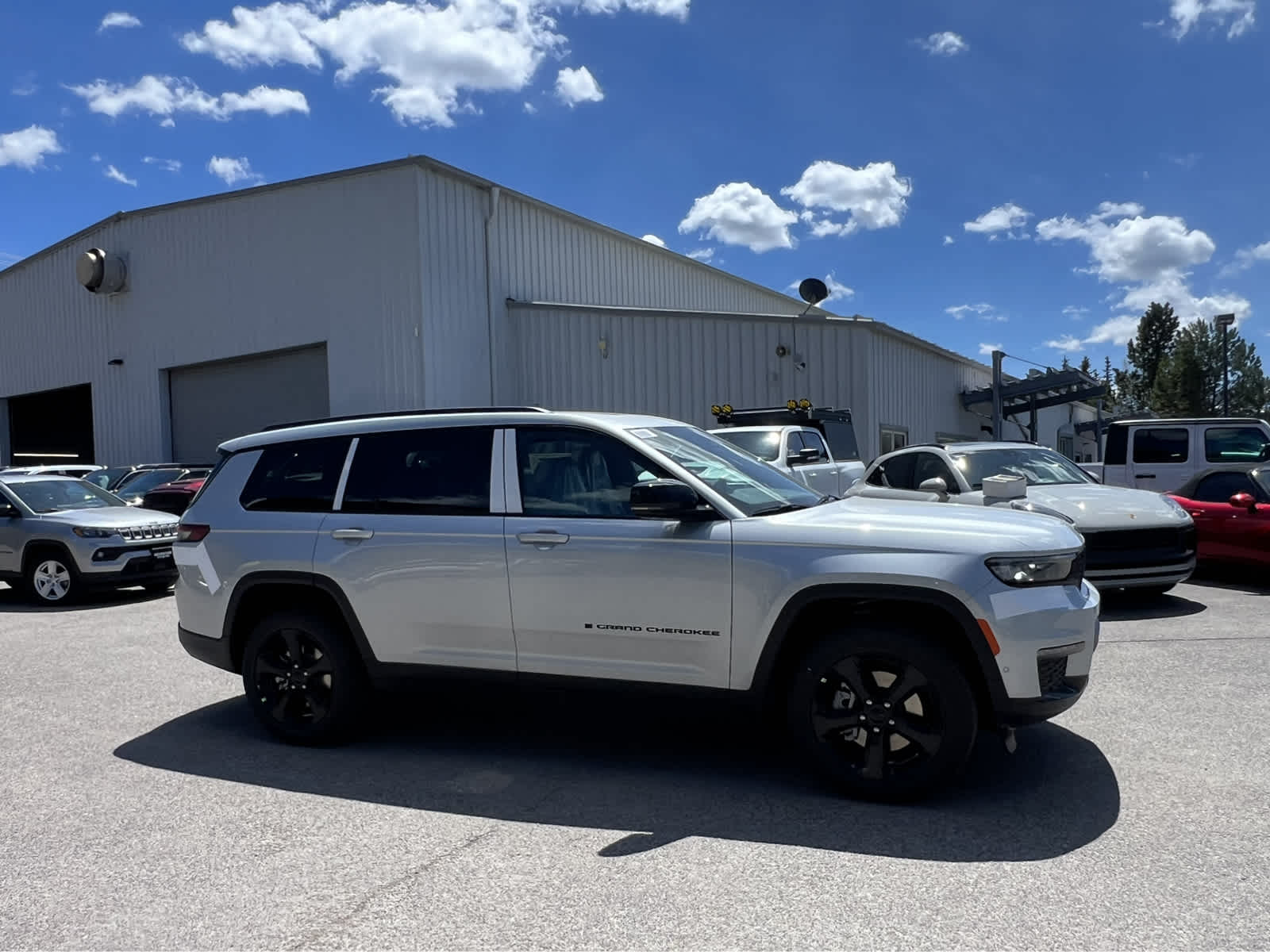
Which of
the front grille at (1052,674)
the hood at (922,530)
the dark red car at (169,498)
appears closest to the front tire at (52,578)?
the dark red car at (169,498)

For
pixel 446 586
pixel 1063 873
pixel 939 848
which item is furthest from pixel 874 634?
pixel 446 586

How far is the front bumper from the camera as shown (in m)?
3.99

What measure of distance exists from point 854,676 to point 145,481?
1477cm

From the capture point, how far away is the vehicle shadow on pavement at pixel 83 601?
1090cm

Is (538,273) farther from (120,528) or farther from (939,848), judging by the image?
(939,848)

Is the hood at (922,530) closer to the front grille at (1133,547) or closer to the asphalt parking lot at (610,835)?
the asphalt parking lot at (610,835)

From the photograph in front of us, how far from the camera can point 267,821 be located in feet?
13.7

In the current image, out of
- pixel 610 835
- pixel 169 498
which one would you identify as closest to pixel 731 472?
pixel 610 835

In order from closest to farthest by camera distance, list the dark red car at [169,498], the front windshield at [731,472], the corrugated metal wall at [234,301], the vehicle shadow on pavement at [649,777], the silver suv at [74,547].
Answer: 1. the vehicle shadow on pavement at [649,777]
2. the front windshield at [731,472]
3. the silver suv at [74,547]
4. the dark red car at [169,498]
5. the corrugated metal wall at [234,301]

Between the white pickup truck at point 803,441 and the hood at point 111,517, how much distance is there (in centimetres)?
684

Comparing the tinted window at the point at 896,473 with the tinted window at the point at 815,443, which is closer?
the tinted window at the point at 896,473

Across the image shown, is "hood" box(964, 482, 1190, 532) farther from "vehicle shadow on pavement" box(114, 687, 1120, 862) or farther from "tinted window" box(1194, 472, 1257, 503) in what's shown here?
"vehicle shadow on pavement" box(114, 687, 1120, 862)

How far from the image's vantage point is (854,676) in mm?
4156

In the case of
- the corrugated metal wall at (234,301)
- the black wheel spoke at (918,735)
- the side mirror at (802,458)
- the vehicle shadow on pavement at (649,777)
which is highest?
the corrugated metal wall at (234,301)
